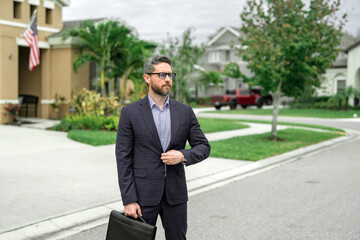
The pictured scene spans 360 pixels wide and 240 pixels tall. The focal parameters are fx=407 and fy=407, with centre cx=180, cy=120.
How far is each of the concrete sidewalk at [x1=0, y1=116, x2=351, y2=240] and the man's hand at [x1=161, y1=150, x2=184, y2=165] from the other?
252 cm

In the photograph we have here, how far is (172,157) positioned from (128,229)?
608 millimetres

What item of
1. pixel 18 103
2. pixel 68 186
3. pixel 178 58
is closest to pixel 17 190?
pixel 68 186

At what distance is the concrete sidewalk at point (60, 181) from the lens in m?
5.21

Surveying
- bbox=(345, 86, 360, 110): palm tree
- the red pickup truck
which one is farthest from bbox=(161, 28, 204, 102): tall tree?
bbox=(345, 86, 360, 110): palm tree

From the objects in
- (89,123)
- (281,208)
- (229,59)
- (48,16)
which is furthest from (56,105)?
(229,59)

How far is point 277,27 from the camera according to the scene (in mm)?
12867

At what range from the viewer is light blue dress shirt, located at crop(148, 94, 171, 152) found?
126 inches

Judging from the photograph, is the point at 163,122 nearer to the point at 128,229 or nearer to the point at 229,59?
the point at 128,229

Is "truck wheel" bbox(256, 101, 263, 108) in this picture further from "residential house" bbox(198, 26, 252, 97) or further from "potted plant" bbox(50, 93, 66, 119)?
"potted plant" bbox(50, 93, 66, 119)

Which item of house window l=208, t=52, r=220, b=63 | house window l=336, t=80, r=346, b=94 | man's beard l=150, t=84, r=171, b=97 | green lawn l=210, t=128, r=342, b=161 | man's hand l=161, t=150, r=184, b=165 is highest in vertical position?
house window l=208, t=52, r=220, b=63

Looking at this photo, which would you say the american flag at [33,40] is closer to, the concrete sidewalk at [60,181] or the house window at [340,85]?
the concrete sidewalk at [60,181]

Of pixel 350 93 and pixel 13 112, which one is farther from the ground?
pixel 350 93

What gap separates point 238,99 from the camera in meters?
35.5

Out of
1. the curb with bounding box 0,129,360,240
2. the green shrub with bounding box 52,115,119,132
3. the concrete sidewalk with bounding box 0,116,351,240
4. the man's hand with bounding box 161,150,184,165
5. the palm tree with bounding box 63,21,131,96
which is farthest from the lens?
the palm tree with bounding box 63,21,131,96
